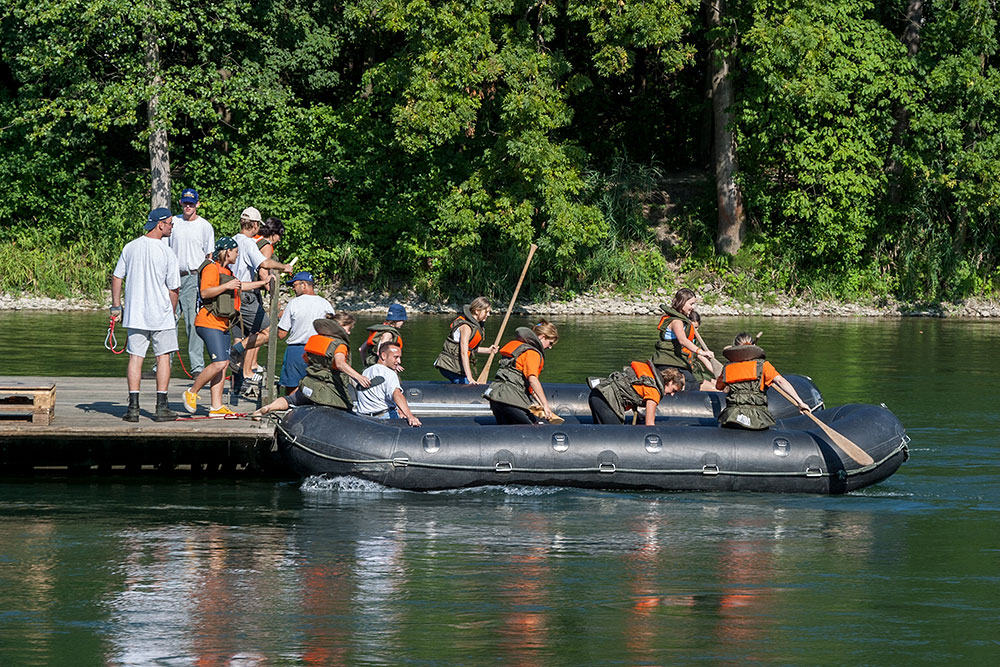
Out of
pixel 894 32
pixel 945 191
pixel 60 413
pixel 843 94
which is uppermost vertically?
pixel 894 32

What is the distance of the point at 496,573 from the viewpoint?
366 inches

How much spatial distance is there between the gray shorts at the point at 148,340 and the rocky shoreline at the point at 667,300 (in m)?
18.2

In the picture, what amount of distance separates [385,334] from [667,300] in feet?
62.8

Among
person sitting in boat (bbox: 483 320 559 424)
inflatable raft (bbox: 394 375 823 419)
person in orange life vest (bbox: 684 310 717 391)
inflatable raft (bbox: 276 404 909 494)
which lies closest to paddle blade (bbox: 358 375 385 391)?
inflatable raft (bbox: 276 404 909 494)

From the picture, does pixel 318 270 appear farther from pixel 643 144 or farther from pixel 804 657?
pixel 804 657

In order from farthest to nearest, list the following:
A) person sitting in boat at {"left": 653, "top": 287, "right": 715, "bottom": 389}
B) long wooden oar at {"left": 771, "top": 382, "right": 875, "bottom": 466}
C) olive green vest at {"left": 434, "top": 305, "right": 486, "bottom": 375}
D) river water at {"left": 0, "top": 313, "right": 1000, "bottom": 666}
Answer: olive green vest at {"left": 434, "top": 305, "right": 486, "bottom": 375}, person sitting in boat at {"left": 653, "top": 287, "right": 715, "bottom": 389}, long wooden oar at {"left": 771, "top": 382, "right": 875, "bottom": 466}, river water at {"left": 0, "top": 313, "right": 1000, "bottom": 666}

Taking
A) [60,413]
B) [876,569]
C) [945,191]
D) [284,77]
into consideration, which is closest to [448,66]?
[284,77]

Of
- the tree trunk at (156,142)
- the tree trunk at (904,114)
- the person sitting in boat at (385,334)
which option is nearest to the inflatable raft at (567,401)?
the person sitting in boat at (385,334)

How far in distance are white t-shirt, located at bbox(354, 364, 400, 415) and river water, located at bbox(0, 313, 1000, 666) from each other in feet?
2.96

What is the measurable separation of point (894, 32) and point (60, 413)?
2629cm

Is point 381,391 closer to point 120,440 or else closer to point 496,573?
point 120,440

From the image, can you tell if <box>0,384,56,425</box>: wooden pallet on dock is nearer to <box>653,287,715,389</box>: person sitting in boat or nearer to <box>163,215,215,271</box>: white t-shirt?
<box>163,215,215,271</box>: white t-shirt

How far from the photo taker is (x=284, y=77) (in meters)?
32.2

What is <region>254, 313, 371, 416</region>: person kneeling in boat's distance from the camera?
11.8m
